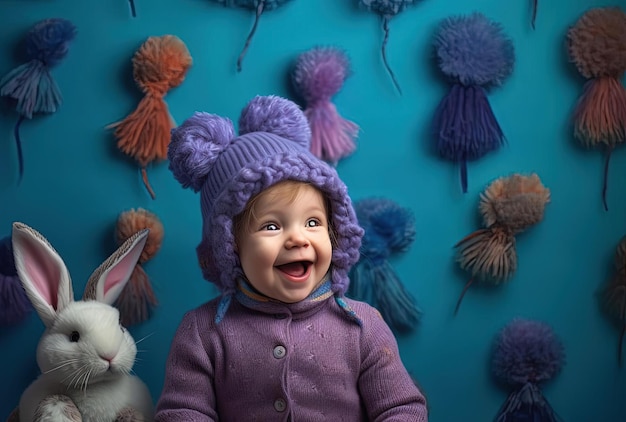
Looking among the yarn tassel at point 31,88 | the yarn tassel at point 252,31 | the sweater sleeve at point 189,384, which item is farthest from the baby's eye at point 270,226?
the yarn tassel at point 31,88

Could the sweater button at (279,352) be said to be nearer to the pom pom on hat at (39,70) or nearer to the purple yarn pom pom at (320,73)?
the purple yarn pom pom at (320,73)

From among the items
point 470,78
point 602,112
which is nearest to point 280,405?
point 470,78

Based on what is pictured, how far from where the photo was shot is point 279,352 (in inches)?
56.6

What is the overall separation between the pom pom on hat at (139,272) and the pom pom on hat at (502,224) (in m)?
0.63

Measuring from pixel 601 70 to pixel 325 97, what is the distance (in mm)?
559

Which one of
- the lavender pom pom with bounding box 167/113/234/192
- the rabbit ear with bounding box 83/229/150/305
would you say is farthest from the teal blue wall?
the lavender pom pom with bounding box 167/113/234/192

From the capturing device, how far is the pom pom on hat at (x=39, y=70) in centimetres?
167

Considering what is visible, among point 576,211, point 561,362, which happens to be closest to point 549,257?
point 576,211

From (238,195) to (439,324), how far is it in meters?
0.61

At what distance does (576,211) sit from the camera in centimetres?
176

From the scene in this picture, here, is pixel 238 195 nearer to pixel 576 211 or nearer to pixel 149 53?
pixel 149 53

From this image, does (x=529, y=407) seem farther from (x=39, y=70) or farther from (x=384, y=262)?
(x=39, y=70)

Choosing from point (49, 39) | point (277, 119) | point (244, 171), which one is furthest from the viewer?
point (49, 39)

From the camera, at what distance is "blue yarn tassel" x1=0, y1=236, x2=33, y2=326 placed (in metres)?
1.71
